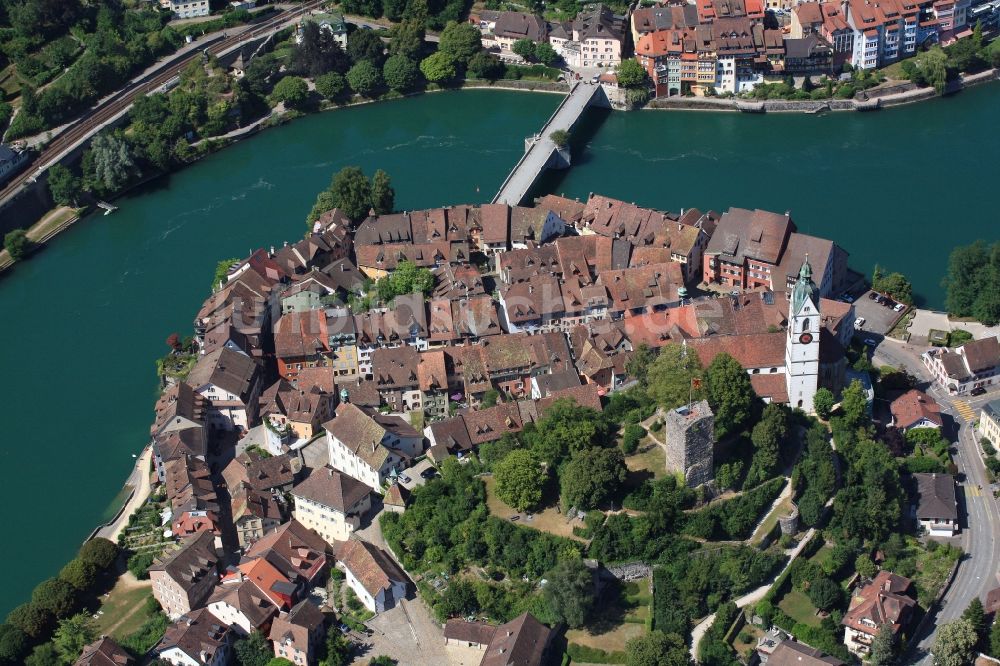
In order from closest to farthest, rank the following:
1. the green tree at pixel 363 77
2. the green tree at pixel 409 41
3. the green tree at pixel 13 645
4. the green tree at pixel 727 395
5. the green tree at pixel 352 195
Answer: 1. the green tree at pixel 13 645
2. the green tree at pixel 727 395
3. the green tree at pixel 352 195
4. the green tree at pixel 363 77
5. the green tree at pixel 409 41

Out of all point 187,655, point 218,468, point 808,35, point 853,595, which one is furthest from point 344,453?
point 808,35

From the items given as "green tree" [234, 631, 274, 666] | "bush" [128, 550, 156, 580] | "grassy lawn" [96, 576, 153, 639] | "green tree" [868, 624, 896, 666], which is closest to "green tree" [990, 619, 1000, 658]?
"green tree" [868, 624, 896, 666]

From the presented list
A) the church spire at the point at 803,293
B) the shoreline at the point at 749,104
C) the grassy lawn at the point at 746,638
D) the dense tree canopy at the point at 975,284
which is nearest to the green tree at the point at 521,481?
the grassy lawn at the point at 746,638

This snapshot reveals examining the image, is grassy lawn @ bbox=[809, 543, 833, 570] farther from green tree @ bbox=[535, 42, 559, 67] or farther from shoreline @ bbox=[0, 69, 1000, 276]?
green tree @ bbox=[535, 42, 559, 67]

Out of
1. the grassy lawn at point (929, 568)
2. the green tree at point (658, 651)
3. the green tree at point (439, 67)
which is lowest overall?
the grassy lawn at point (929, 568)

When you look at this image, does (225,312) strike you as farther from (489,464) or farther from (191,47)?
(191,47)

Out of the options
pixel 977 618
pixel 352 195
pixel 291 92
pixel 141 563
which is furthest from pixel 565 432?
pixel 291 92

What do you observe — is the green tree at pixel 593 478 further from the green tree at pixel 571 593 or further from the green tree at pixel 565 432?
the green tree at pixel 571 593
